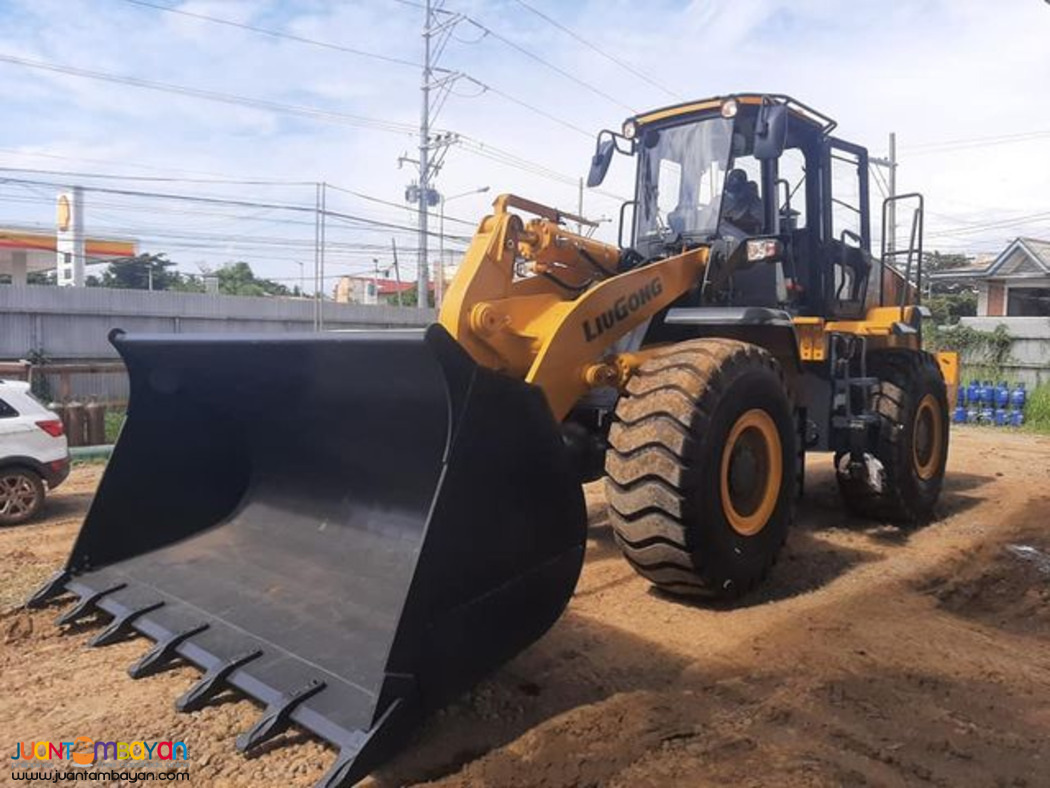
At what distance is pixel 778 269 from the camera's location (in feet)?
19.6

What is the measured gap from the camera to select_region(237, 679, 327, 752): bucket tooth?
2879mm

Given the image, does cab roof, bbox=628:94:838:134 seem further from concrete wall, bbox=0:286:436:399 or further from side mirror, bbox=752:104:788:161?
concrete wall, bbox=0:286:436:399

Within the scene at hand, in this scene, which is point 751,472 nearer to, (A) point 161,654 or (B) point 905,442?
(B) point 905,442

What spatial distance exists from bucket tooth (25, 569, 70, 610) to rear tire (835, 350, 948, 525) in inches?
219

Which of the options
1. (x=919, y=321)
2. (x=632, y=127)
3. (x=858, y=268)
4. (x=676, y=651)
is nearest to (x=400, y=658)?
(x=676, y=651)

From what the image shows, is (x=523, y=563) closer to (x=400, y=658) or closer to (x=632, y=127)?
(x=400, y=658)

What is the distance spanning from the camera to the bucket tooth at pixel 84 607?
4035 mm

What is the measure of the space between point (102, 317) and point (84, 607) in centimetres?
1519

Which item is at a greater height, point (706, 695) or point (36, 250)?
point (36, 250)

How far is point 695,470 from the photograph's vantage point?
420 cm

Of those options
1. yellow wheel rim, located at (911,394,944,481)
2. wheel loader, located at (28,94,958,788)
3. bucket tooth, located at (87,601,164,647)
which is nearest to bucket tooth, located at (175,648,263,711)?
wheel loader, located at (28,94,958,788)

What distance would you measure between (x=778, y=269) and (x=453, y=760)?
13.9ft

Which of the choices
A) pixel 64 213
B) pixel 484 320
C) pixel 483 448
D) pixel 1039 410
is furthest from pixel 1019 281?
pixel 64 213

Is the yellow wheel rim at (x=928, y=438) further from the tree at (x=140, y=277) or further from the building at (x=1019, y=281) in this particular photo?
the tree at (x=140, y=277)
